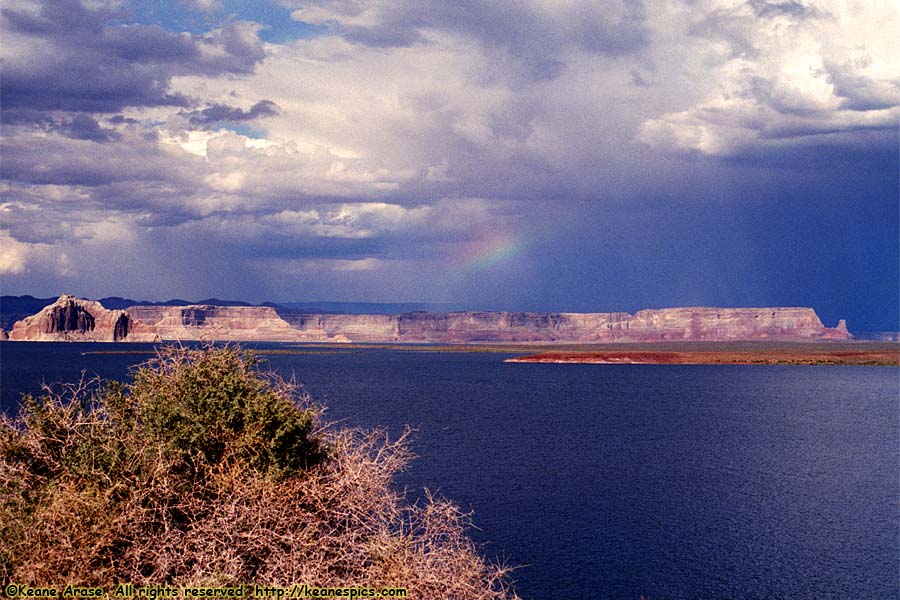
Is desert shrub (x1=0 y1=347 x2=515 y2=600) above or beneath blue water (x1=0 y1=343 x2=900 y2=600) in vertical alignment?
above

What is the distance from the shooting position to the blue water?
34031mm

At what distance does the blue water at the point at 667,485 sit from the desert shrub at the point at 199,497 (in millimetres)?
13370

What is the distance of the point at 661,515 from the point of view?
1703 inches

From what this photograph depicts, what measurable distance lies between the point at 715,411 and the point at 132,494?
8768cm

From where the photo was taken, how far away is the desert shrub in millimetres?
17328

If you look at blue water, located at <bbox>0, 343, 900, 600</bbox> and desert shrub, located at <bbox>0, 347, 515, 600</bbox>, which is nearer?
desert shrub, located at <bbox>0, 347, 515, 600</bbox>

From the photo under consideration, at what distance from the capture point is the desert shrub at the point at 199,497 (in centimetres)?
1733

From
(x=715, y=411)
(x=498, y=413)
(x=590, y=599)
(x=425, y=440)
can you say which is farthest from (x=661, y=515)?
(x=715, y=411)

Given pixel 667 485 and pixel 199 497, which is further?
pixel 667 485

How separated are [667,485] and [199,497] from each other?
37.7m

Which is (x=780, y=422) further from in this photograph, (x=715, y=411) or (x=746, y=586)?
(x=746, y=586)

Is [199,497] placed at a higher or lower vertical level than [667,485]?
higher

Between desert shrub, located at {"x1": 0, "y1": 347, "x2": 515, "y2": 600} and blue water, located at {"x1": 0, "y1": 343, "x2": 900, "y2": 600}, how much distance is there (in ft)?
43.9

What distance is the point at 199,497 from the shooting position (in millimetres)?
19406
